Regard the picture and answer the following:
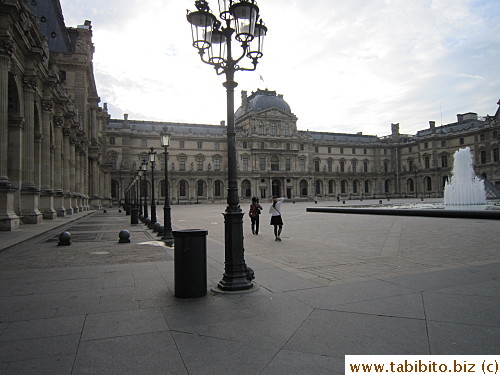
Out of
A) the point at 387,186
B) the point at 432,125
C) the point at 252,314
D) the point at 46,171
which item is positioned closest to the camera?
the point at 252,314

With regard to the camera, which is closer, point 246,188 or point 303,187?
point 246,188

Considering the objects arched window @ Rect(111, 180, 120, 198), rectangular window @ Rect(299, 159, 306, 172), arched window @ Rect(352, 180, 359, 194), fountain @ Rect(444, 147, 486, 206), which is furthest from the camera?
arched window @ Rect(352, 180, 359, 194)

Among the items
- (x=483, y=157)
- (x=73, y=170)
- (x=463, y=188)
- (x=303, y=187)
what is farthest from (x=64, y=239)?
(x=483, y=157)

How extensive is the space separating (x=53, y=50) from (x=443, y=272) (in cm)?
4029

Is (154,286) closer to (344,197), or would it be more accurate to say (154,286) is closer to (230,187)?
(230,187)

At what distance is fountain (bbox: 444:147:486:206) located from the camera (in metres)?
31.6

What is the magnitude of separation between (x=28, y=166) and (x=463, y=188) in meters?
33.5

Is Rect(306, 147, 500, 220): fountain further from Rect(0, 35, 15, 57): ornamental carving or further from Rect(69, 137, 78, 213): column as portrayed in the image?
Rect(0, 35, 15, 57): ornamental carving

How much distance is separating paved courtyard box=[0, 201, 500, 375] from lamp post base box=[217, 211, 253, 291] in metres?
0.31

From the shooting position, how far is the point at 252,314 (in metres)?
4.63

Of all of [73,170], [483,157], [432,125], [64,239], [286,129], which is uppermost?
[432,125]

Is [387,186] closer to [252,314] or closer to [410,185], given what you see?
[410,185]

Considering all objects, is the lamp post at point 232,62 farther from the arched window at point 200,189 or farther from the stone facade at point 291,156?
the arched window at point 200,189

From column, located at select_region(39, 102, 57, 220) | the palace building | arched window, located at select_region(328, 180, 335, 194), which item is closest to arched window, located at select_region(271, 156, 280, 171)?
the palace building
